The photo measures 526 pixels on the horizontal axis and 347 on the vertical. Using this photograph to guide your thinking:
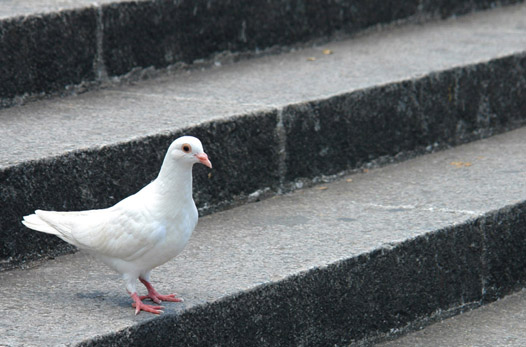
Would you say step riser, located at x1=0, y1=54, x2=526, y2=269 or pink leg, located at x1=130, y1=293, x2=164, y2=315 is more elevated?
step riser, located at x1=0, y1=54, x2=526, y2=269

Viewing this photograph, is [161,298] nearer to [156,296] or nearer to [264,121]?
[156,296]

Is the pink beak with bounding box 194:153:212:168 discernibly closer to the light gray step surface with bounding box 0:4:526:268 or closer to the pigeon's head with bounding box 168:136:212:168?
the pigeon's head with bounding box 168:136:212:168

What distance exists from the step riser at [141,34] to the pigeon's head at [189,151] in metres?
1.33

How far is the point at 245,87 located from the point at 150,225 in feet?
5.02

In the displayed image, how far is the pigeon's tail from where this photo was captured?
251 centimetres

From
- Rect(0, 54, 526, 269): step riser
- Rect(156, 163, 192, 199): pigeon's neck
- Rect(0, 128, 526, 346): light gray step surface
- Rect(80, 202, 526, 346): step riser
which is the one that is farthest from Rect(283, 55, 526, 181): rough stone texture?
Rect(156, 163, 192, 199): pigeon's neck

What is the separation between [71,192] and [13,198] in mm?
202

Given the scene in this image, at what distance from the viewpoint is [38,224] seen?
2531mm

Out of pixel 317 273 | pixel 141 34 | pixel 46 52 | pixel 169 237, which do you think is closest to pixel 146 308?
pixel 169 237

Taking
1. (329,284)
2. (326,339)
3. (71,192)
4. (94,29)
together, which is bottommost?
(326,339)

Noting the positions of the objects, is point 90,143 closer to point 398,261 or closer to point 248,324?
point 248,324

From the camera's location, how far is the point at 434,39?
4.67 m

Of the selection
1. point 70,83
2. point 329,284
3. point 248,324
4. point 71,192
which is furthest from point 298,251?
point 70,83

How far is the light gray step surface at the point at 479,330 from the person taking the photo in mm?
2820
